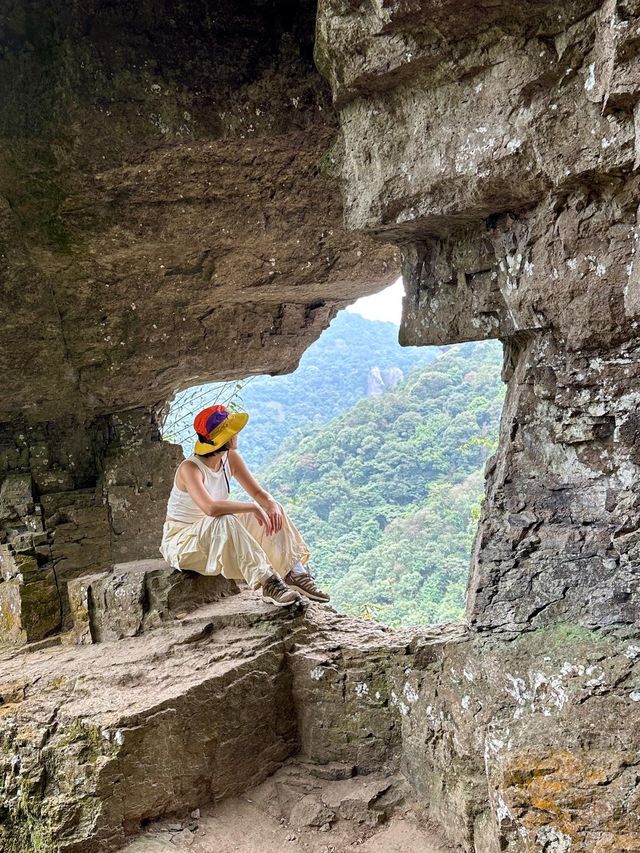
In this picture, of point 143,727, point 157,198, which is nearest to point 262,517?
point 143,727

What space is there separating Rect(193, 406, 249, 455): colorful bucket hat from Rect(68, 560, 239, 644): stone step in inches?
34.4

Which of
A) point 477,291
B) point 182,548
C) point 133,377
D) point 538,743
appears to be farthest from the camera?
point 133,377

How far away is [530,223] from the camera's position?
3.60m

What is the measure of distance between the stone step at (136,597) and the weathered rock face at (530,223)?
1.94 meters

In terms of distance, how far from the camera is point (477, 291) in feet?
13.1

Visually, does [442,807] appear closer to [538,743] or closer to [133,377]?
[538,743]

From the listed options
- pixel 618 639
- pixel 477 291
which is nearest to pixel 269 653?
pixel 618 639

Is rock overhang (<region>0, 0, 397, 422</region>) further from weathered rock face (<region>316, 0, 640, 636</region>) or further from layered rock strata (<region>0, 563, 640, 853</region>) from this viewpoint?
layered rock strata (<region>0, 563, 640, 853</region>)

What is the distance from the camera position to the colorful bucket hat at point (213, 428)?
195 inches

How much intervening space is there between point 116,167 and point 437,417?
423 inches

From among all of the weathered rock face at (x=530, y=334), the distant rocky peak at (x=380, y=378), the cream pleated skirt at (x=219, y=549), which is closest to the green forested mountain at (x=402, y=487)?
the distant rocky peak at (x=380, y=378)

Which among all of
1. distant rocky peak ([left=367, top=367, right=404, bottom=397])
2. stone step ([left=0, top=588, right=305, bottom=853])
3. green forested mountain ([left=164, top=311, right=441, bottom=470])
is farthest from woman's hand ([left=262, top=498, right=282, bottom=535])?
distant rocky peak ([left=367, top=367, right=404, bottom=397])

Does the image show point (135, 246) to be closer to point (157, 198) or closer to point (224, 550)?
point (157, 198)

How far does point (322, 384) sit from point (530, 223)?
18.7 m
